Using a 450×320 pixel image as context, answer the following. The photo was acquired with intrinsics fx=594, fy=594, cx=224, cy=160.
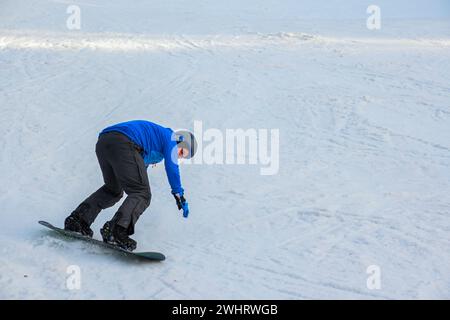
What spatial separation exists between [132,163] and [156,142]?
1.01ft

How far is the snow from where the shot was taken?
16.6 ft

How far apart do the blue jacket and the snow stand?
75 centimetres

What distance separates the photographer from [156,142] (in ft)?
17.7

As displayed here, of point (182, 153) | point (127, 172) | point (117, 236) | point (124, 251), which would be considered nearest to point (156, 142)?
point (182, 153)

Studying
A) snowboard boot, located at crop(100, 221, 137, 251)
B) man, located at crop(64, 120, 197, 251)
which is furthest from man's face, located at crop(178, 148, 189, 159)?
snowboard boot, located at crop(100, 221, 137, 251)

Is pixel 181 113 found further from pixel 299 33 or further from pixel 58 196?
pixel 299 33

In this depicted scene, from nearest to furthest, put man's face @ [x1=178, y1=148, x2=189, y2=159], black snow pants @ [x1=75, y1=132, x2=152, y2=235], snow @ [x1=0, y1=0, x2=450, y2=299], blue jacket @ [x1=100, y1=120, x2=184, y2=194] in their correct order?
snow @ [x1=0, y1=0, x2=450, y2=299], black snow pants @ [x1=75, y1=132, x2=152, y2=235], blue jacket @ [x1=100, y1=120, x2=184, y2=194], man's face @ [x1=178, y1=148, x2=189, y2=159]

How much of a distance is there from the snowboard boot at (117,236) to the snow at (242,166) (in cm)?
14

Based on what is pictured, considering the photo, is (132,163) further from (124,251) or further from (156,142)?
(124,251)

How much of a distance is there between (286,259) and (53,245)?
212 cm

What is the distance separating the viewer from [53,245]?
213 inches

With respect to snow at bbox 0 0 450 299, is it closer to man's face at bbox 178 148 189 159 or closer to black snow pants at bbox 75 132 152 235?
black snow pants at bbox 75 132 152 235
